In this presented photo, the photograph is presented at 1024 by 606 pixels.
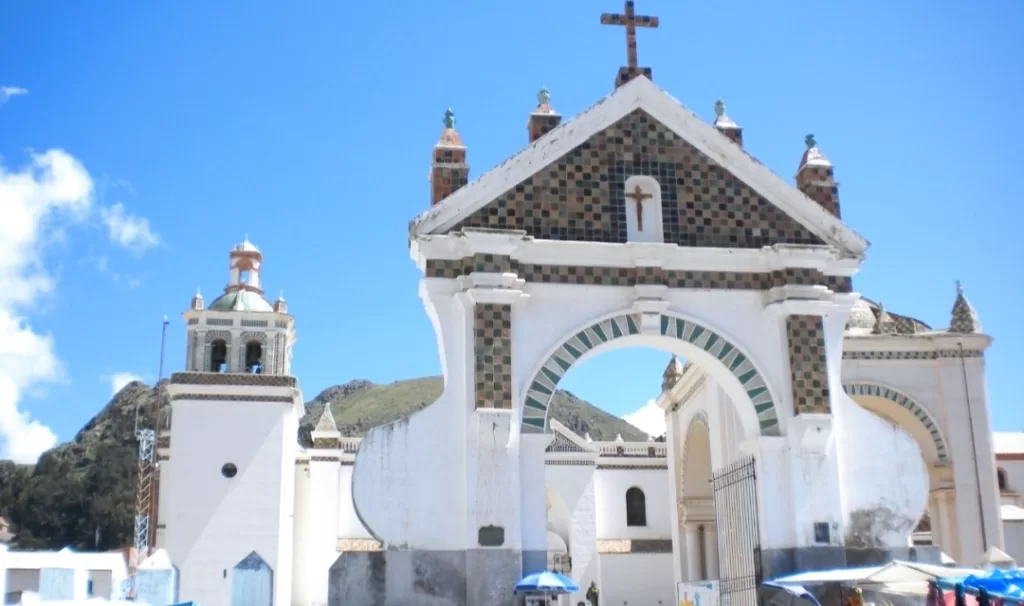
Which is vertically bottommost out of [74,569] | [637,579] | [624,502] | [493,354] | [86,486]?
[637,579]

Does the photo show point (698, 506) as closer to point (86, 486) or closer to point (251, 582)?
point (251, 582)

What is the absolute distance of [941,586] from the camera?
10914 millimetres

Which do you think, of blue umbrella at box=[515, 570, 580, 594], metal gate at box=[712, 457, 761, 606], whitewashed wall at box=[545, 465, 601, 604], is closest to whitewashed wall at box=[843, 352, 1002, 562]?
metal gate at box=[712, 457, 761, 606]

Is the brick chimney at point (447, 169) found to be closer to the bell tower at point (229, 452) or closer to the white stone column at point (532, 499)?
the white stone column at point (532, 499)

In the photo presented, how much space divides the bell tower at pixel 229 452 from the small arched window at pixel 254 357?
0.09 feet

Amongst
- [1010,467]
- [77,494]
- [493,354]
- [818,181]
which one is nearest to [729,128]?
[818,181]

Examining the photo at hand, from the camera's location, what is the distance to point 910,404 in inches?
846

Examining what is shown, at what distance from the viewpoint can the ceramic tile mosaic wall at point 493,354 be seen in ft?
44.0

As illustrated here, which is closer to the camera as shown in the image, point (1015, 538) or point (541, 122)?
point (541, 122)

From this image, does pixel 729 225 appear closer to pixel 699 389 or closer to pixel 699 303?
pixel 699 303

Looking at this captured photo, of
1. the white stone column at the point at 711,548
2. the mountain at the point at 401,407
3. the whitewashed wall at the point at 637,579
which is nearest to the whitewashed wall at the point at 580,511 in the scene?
the whitewashed wall at the point at 637,579

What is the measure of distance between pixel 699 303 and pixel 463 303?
3107mm

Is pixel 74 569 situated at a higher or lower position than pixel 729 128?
lower

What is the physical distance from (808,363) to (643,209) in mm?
2914
